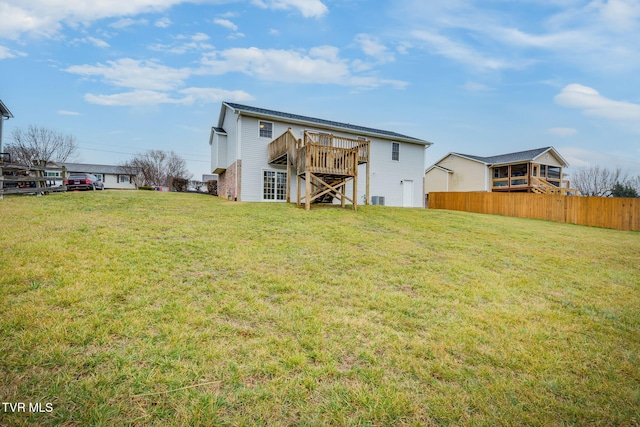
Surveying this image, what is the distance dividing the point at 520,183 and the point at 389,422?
29.3m

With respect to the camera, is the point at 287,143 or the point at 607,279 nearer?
the point at 607,279

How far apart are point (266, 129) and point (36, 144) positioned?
36602mm

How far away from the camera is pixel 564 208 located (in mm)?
17562

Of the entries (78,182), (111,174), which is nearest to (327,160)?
(78,182)

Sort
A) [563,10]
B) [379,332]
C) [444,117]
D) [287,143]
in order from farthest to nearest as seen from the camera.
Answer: [444,117] < [287,143] < [563,10] < [379,332]

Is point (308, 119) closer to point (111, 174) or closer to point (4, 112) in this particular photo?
point (4, 112)

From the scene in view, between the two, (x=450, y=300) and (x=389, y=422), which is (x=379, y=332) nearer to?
(x=389, y=422)

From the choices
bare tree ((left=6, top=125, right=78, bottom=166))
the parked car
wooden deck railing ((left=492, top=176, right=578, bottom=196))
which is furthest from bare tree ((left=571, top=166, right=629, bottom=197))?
bare tree ((left=6, top=125, right=78, bottom=166))

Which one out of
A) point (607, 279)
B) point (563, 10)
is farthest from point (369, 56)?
point (607, 279)

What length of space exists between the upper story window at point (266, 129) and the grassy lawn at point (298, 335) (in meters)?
11.7

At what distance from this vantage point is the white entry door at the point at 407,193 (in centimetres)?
2133

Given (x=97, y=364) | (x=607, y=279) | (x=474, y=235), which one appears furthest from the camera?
(x=474, y=235)

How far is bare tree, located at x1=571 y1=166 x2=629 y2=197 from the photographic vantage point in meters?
43.5

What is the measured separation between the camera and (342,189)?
15.7 metres
